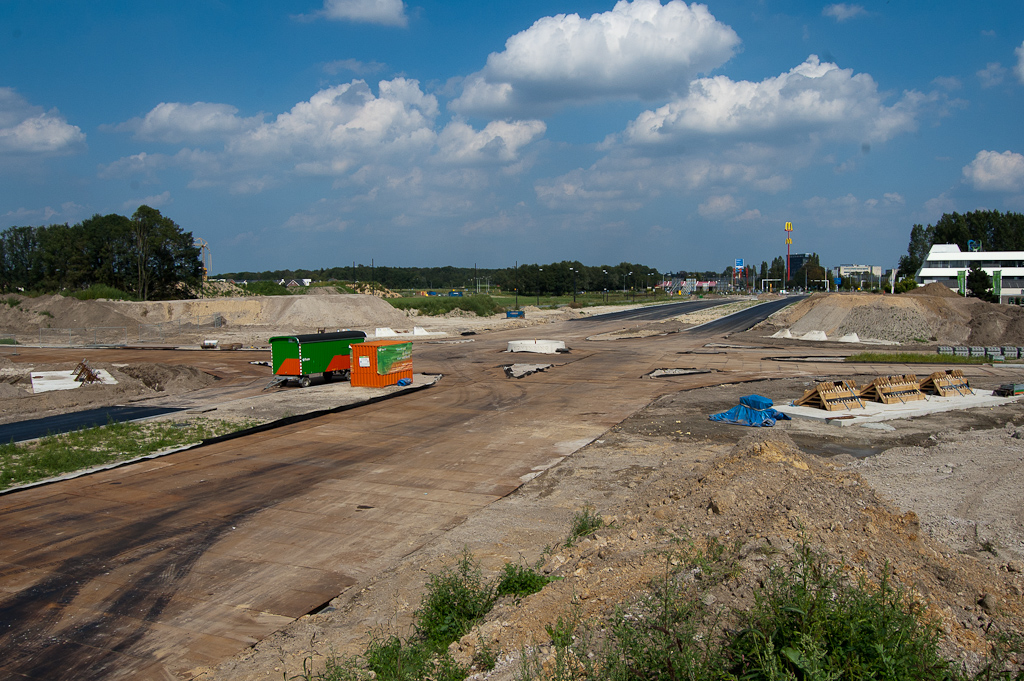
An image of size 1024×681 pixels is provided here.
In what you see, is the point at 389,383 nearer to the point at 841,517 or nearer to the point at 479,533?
the point at 479,533

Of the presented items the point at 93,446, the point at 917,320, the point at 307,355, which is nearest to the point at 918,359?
the point at 917,320

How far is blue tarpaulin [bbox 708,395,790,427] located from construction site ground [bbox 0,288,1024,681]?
713 mm

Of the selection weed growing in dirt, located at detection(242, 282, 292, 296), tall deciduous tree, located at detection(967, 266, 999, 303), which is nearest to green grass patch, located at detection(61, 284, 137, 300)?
weed growing in dirt, located at detection(242, 282, 292, 296)

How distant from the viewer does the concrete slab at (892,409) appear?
1858 cm

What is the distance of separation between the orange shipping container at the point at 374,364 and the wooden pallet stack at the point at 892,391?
1808cm

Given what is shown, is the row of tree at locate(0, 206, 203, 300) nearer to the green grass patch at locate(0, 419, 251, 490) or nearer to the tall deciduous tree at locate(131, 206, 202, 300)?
the tall deciduous tree at locate(131, 206, 202, 300)

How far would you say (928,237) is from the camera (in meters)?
152

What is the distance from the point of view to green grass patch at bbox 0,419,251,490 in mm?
13883

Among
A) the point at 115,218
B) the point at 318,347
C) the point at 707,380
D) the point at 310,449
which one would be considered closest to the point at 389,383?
the point at 318,347

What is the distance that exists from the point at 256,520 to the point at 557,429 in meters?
9.47

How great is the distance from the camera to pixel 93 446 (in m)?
15.9

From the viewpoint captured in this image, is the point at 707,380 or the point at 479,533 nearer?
the point at 479,533

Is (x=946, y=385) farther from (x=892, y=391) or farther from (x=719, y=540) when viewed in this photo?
(x=719, y=540)

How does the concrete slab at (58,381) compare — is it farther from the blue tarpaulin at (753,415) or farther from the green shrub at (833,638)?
the green shrub at (833,638)
